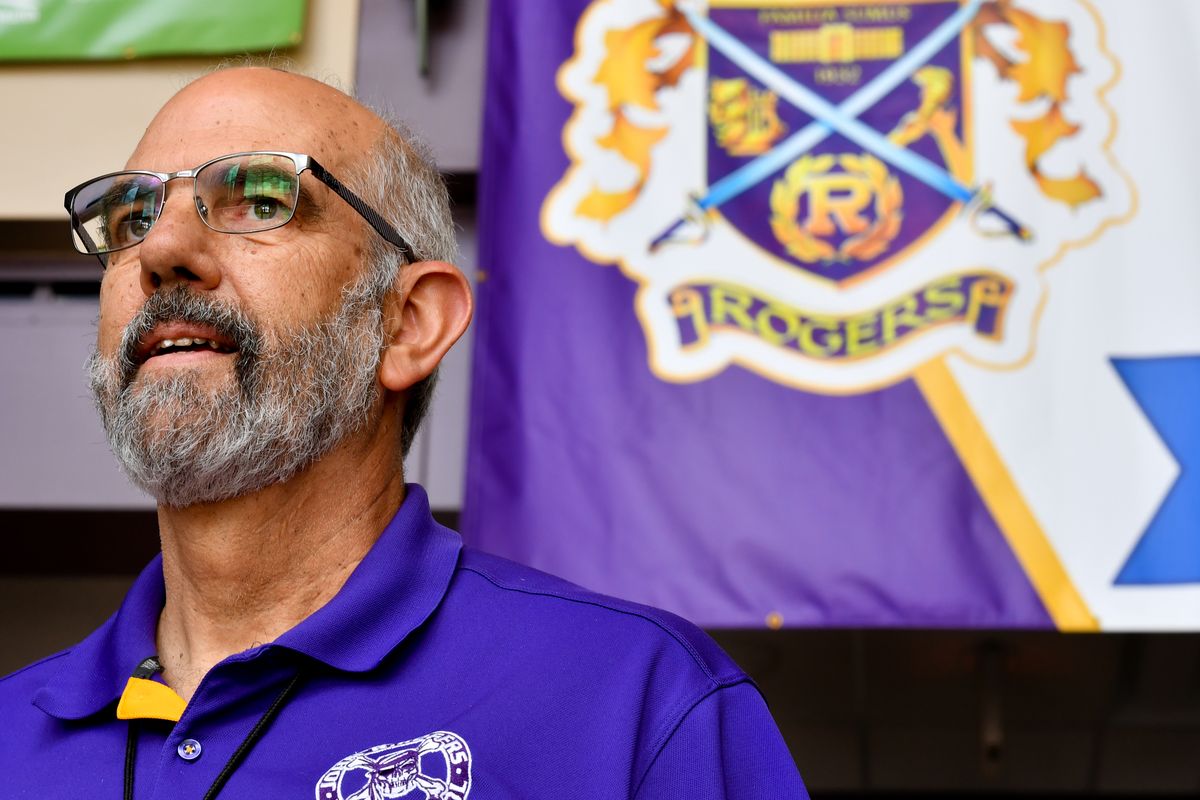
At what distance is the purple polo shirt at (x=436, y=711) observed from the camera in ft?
3.35

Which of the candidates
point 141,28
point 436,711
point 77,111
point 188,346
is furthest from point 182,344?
point 77,111

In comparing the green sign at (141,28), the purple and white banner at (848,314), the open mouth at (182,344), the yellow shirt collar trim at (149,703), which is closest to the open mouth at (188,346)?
the open mouth at (182,344)

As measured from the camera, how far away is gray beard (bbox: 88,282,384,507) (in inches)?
45.9

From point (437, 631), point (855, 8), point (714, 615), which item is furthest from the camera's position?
point (855, 8)

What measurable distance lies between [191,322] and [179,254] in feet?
0.19

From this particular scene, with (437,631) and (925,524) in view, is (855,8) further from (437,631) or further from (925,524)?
(437,631)

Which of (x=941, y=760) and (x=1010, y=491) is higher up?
(x=1010, y=491)

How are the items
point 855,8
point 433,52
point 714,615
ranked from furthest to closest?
1. point 433,52
2. point 855,8
3. point 714,615

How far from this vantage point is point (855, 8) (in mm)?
2504

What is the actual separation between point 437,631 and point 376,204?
0.42 meters

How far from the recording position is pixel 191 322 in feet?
3.85

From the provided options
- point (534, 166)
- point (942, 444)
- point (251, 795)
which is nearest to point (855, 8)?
point (534, 166)

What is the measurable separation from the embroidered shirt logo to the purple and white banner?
126 cm

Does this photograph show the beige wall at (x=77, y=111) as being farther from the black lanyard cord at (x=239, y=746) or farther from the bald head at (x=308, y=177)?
the black lanyard cord at (x=239, y=746)
